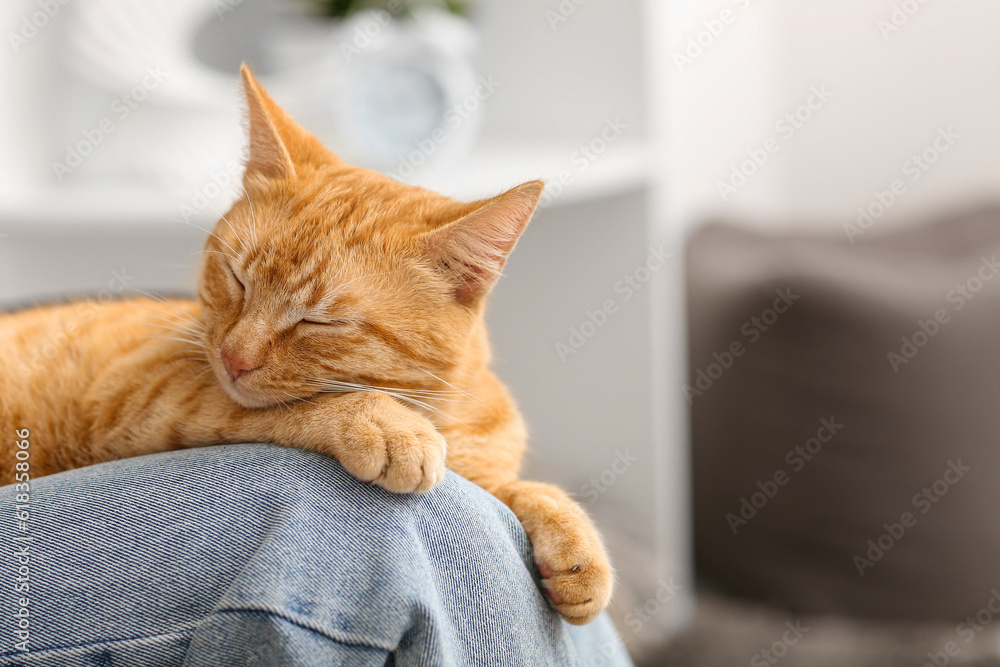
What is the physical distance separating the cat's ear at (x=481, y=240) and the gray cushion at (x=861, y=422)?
135 cm

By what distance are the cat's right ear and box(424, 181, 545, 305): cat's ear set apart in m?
0.27

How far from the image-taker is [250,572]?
0.68 meters

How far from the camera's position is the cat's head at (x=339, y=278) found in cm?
99

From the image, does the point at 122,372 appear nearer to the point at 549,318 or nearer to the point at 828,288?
the point at 549,318

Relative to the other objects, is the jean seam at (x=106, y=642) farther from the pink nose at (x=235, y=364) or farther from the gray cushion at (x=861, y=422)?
the gray cushion at (x=861, y=422)

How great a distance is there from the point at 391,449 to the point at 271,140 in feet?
1.88

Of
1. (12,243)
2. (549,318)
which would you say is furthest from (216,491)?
(12,243)

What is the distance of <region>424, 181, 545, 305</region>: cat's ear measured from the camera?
99 cm

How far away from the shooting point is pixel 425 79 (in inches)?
83.0

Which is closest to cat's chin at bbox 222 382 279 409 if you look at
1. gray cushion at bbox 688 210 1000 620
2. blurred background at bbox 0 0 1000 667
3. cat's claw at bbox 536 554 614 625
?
cat's claw at bbox 536 554 614 625

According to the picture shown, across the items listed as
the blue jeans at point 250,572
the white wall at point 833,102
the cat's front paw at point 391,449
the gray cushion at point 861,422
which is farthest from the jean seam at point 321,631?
the white wall at point 833,102

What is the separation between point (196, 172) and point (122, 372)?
1.30m

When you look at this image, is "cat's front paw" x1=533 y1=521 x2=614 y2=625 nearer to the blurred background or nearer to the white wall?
the blurred background

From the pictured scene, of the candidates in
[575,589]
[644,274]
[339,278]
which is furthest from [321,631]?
[644,274]
